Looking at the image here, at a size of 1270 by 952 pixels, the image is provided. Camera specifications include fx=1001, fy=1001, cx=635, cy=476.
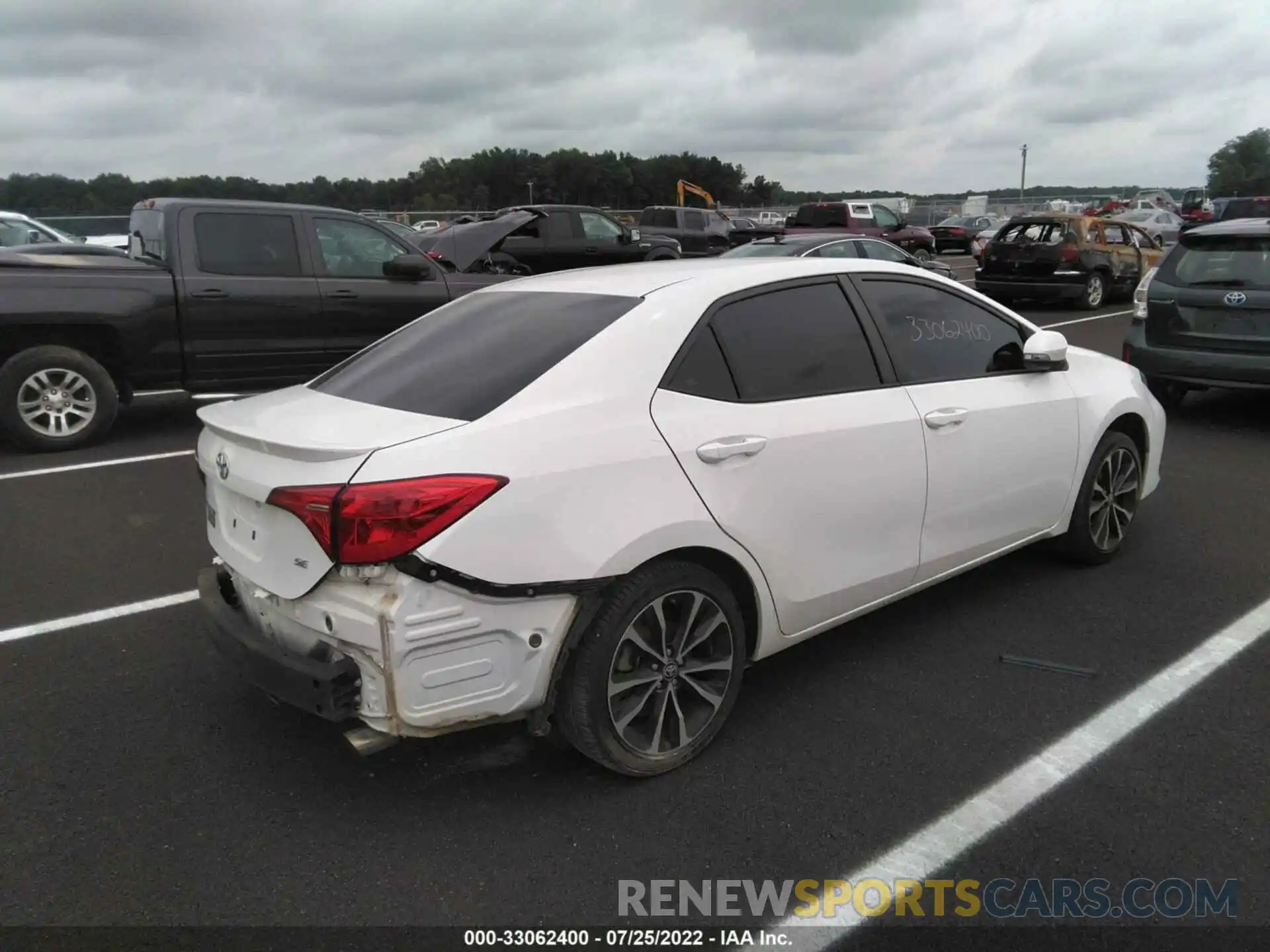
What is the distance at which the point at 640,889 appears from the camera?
2678 mm

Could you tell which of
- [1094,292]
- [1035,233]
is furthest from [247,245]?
[1094,292]

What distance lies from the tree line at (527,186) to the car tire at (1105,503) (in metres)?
Answer: 13.3

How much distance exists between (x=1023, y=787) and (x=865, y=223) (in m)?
26.0

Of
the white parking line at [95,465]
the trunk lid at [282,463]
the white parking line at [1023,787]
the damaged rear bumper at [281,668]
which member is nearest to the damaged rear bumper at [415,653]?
the damaged rear bumper at [281,668]

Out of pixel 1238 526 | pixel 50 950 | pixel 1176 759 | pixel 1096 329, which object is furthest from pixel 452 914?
pixel 1096 329

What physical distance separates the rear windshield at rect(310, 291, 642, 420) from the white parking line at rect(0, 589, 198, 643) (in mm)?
1512

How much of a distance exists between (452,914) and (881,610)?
8.44 ft

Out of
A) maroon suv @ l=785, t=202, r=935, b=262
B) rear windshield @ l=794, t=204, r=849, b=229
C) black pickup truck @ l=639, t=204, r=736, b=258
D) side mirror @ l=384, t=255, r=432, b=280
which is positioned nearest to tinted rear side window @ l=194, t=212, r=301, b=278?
side mirror @ l=384, t=255, r=432, b=280

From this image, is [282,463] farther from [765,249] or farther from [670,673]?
[765,249]

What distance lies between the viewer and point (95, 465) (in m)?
7.12

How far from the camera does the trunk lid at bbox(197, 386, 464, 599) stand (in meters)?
2.75

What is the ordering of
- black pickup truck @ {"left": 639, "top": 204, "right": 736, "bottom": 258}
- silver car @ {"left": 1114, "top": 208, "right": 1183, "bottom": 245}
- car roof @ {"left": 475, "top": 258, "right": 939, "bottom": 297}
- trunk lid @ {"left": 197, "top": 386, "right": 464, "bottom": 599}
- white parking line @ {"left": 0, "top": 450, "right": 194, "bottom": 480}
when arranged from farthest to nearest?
silver car @ {"left": 1114, "top": 208, "right": 1183, "bottom": 245} < black pickup truck @ {"left": 639, "top": 204, "right": 736, "bottom": 258} < white parking line @ {"left": 0, "top": 450, "right": 194, "bottom": 480} < car roof @ {"left": 475, "top": 258, "right": 939, "bottom": 297} < trunk lid @ {"left": 197, "top": 386, "right": 464, "bottom": 599}

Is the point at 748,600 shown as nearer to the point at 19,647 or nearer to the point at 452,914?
the point at 452,914

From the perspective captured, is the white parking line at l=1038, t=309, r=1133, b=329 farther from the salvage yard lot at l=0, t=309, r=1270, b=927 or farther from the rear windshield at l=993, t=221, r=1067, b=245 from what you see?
the salvage yard lot at l=0, t=309, r=1270, b=927
